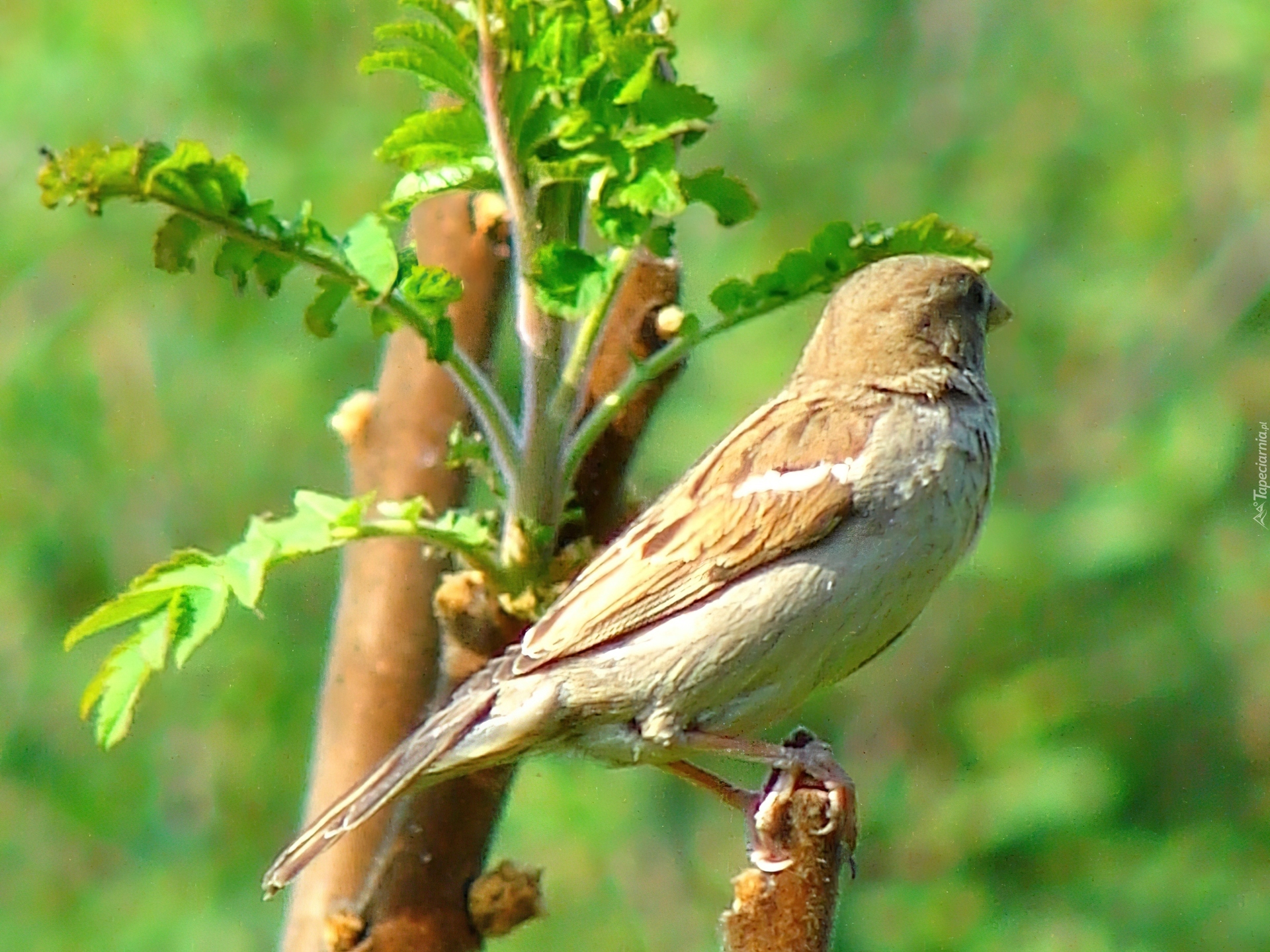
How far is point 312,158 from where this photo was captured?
649cm

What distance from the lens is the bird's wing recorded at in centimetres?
261

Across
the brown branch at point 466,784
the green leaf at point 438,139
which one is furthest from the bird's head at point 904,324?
the green leaf at point 438,139

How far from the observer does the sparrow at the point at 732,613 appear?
2.55m

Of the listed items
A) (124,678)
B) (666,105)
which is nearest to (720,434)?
(666,105)

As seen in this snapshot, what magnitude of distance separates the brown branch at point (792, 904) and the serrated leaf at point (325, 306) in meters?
0.92

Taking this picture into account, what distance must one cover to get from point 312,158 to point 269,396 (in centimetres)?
95

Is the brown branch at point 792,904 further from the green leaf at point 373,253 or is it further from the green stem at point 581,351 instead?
the green leaf at point 373,253

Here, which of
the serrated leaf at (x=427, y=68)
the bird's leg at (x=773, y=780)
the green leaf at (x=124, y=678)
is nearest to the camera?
the green leaf at (x=124, y=678)

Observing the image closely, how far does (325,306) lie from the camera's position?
7.52 ft

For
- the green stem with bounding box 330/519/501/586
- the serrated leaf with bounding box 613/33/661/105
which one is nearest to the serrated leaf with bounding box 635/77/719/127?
the serrated leaf with bounding box 613/33/661/105

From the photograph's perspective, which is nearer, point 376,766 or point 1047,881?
point 376,766

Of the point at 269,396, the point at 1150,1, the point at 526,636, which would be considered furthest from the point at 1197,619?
the point at 526,636

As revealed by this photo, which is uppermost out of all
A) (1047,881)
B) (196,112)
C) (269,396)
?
(196,112)

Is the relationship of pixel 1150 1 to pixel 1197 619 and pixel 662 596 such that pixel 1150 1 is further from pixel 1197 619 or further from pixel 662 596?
pixel 662 596
